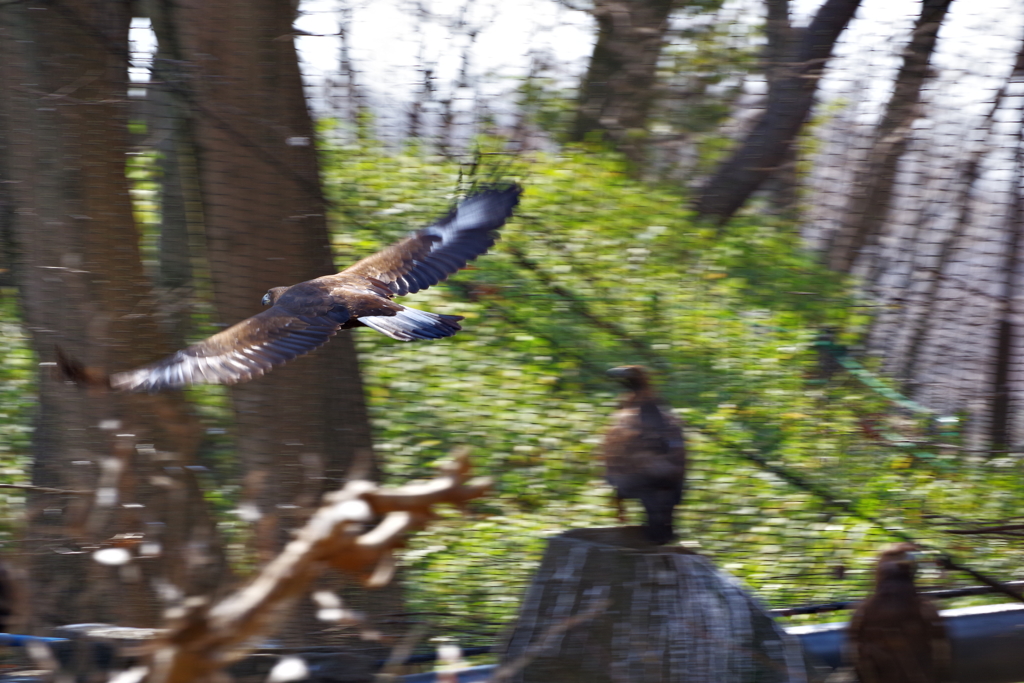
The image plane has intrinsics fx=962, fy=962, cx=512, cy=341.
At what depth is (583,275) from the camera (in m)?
4.16

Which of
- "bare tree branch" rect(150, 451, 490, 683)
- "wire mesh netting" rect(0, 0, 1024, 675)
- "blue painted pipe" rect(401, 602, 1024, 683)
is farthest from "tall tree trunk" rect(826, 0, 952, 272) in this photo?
"bare tree branch" rect(150, 451, 490, 683)

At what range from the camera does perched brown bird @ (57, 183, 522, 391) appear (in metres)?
2.76

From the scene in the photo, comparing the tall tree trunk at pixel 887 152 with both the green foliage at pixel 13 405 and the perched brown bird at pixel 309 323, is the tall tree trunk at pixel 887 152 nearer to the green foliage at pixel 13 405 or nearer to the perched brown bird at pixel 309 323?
the perched brown bird at pixel 309 323

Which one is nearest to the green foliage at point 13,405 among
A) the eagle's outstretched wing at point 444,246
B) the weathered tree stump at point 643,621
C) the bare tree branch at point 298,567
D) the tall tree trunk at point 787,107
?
the eagle's outstretched wing at point 444,246

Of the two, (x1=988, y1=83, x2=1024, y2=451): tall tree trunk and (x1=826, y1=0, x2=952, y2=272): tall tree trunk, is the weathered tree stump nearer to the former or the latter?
(x1=988, y1=83, x2=1024, y2=451): tall tree trunk

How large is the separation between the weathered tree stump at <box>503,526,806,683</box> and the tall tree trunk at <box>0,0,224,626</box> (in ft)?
4.61

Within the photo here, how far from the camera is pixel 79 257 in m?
3.76

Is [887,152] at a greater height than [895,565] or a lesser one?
greater

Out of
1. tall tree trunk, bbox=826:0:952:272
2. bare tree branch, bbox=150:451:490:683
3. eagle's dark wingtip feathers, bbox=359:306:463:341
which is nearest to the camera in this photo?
bare tree branch, bbox=150:451:490:683

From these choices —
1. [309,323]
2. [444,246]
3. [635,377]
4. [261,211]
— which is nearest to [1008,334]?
[635,377]

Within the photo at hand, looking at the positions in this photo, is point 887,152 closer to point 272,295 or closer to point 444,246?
point 444,246

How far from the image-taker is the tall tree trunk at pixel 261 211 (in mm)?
3562

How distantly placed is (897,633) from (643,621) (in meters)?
0.84

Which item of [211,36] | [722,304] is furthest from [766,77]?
[211,36]
